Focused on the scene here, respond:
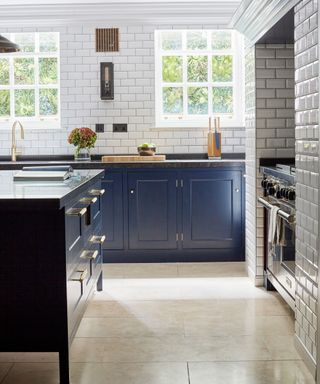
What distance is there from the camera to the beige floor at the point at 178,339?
3514 mm

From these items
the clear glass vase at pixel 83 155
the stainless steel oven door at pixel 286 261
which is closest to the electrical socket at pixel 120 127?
the clear glass vase at pixel 83 155

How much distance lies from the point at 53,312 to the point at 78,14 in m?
4.71

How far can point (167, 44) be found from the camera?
24.6 ft

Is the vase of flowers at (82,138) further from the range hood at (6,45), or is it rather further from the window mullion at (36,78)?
the range hood at (6,45)

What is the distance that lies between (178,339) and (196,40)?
432 centimetres

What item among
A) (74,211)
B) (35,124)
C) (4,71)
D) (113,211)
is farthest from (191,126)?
(74,211)

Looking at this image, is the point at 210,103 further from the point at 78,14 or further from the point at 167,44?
the point at 78,14

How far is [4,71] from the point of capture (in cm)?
757

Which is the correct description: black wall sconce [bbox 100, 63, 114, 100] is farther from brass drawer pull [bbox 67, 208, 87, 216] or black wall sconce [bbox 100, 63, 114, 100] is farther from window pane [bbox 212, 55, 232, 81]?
brass drawer pull [bbox 67, 208, 87, 216]

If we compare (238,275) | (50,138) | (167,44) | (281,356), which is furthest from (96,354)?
(167,44)

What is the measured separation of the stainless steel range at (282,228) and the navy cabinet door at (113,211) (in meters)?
1.88

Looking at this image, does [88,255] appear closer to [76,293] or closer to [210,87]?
[76,293]

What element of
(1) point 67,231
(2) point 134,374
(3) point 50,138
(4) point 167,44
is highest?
(4) point 167,44

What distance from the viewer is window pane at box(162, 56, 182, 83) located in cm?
752
